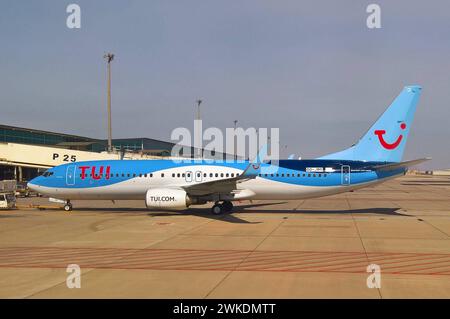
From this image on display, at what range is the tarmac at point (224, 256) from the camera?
11211mm

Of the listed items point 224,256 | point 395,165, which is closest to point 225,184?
point 395,165

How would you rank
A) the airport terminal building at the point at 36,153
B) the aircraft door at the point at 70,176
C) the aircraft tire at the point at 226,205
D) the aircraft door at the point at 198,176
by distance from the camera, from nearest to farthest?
the aircraft tire at the point at 226,205, the aircraft door at the point at 198,176, the aircraft door at the point at 70,176, the airport terminal building at the point at 36,153

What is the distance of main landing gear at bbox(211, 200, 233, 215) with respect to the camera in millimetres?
29406

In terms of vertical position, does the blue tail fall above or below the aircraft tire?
above

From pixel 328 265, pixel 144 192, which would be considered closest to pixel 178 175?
pixel 144 192

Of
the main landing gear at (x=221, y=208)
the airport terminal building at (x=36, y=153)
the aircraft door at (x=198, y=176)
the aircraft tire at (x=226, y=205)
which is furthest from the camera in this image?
the airport terminal building at (x=36, y=153)

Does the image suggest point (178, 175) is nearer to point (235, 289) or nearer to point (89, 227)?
point (89, 227)

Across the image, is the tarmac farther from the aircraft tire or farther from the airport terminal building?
the airport terminal building

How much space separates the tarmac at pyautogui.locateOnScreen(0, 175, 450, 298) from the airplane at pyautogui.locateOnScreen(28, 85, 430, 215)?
7.14ft

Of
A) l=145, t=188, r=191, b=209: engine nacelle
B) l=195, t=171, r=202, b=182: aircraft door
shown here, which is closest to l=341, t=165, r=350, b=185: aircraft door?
l=195, t=171, r=202, b=182: aircraft door

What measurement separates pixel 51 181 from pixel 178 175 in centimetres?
883

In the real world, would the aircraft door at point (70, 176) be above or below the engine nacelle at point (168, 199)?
above

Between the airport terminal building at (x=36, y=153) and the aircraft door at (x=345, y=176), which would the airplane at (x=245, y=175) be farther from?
the airport terminal building at (x=36, y=153)

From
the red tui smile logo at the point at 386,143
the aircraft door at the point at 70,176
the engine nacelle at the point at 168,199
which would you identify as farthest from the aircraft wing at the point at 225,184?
the aircraft door at the point at 70,176
